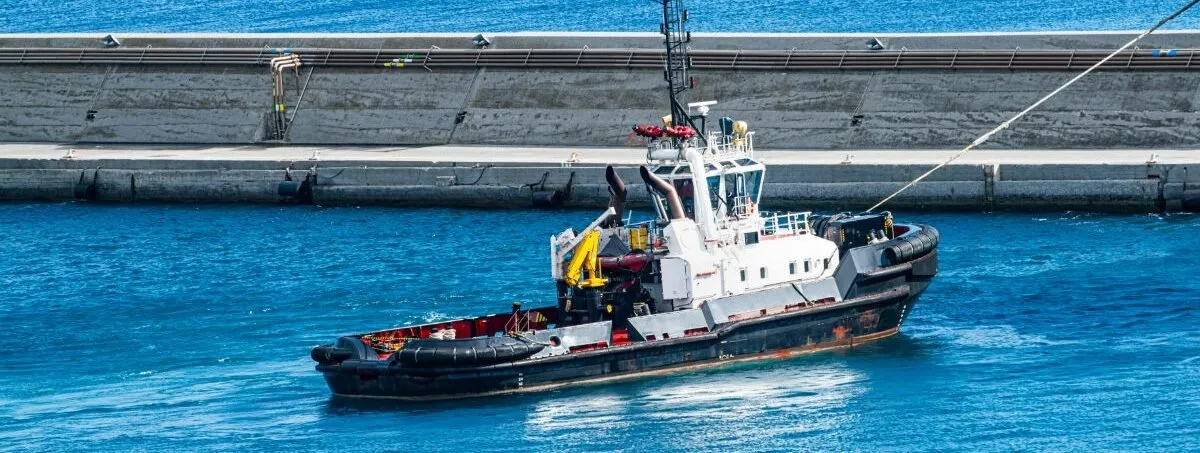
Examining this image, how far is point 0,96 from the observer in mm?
55250

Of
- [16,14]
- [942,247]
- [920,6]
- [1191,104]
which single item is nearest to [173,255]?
[942,247]

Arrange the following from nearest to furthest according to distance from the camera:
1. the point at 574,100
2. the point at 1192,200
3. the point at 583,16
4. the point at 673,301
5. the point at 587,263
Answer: the point at 587,263
the point at 673,301
the point at 1192,200
the point at 574,100
the point at 583,16

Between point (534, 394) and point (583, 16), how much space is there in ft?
188

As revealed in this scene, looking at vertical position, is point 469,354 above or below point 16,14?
below

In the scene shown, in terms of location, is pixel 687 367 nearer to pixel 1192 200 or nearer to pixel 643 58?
pixel 1192 200

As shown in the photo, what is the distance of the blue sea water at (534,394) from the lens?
25.2m

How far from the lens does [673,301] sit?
28859mm

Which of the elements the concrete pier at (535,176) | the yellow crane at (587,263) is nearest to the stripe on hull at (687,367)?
the yellow crane at (587,263)

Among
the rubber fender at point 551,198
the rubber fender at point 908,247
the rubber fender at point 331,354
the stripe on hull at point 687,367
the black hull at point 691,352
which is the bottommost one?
the stripe on hull at point 687,367

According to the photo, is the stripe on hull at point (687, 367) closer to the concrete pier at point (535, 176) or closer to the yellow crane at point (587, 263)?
the yellow crane at point (587, 263)

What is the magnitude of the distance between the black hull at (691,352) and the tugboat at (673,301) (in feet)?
0.07

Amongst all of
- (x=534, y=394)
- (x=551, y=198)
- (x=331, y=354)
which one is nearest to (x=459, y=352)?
(x=534, y=394)

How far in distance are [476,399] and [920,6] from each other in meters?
62.4

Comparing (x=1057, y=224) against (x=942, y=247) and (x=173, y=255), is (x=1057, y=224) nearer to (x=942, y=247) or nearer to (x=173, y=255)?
(x=942, y=247)
